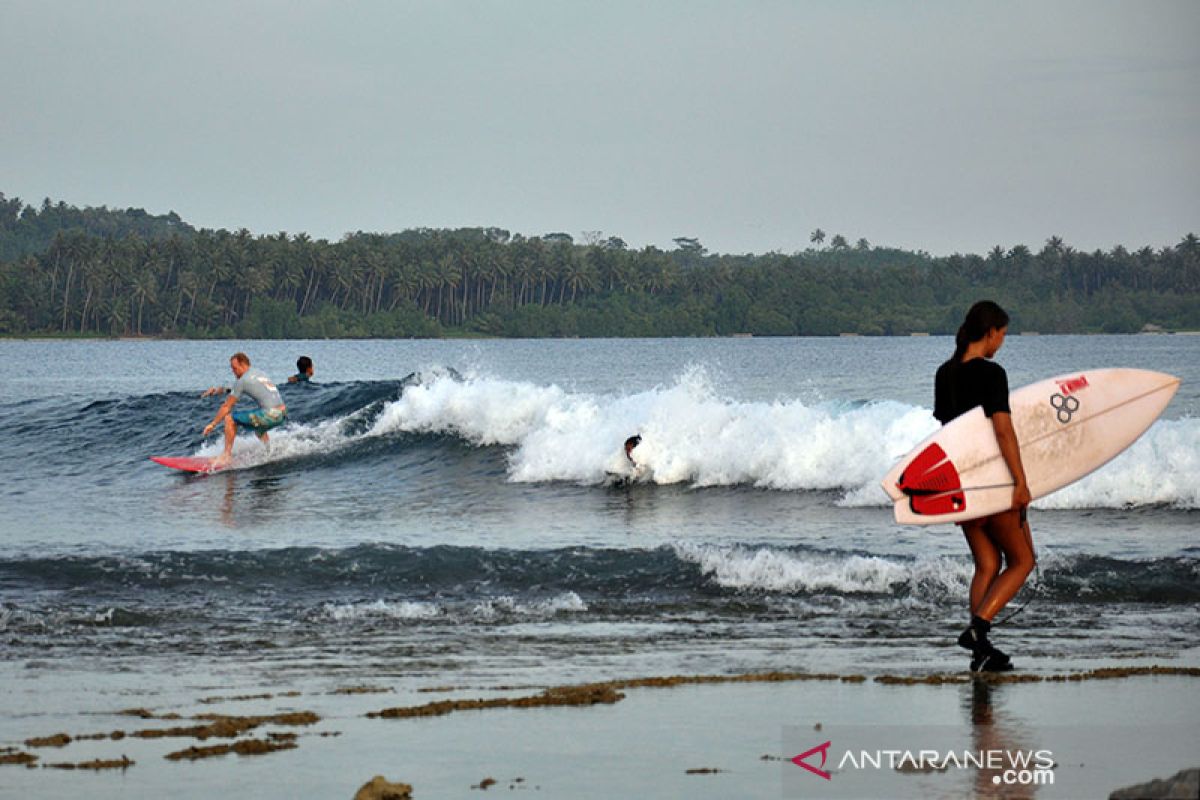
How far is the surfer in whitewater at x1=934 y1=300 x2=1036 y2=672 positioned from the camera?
823 centimetres

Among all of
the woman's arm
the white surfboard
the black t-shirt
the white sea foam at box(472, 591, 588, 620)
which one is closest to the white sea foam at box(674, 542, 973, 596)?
the white sea foam at box(472, 591, 588, 620)

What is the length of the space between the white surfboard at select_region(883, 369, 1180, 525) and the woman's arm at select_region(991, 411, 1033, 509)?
72mm

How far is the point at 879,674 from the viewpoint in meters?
8.43

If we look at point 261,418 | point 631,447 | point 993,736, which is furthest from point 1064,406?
point 261,418

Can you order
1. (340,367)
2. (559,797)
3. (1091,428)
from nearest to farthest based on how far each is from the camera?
(559,797) → (1091,428) → (340,367)

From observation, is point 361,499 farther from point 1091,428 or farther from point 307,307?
point 307,307

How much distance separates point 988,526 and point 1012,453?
0.50m

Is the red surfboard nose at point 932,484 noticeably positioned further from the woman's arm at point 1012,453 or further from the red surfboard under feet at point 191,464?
the red surfboard under feet at point 191,464

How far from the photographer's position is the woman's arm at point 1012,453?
8.02 metres

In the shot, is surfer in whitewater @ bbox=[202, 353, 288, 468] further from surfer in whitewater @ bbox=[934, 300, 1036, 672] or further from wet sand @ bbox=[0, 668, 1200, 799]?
surfer in whitewater @ bbox=[934, 300, 1036, 672]

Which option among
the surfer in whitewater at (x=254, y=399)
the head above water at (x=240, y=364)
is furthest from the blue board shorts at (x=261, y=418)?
the head above water at (x=240, y=364)

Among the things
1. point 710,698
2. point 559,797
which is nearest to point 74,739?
point 559,797

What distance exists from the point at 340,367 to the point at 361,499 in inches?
2731

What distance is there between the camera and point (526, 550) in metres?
14.1
